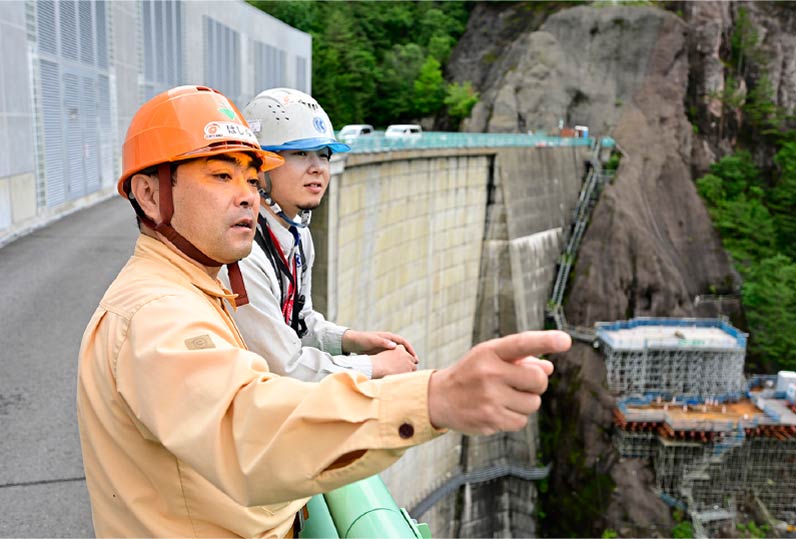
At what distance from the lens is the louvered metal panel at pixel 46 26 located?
1087 centimetres

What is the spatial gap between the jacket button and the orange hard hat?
3.42 ft

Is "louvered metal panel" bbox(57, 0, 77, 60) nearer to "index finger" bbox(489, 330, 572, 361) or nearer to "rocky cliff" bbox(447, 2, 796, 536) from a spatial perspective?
"index finger" bbox(489, 330, 572, 361)

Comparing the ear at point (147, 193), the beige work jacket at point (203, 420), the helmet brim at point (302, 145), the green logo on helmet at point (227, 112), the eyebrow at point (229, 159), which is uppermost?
the green logo on helmet at point (227, 112)

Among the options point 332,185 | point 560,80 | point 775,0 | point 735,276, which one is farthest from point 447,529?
point 775,0

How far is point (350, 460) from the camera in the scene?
1433 mm

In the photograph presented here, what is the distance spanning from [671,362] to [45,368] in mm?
22976

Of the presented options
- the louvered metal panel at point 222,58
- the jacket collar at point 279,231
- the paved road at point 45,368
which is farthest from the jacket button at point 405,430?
the louvered metal panel at point 222,58

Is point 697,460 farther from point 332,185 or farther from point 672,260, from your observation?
point 332,185

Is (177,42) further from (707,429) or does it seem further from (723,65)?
(723,65)

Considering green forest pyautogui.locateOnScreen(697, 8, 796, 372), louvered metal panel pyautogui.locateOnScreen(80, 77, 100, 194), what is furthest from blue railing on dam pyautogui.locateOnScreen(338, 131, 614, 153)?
green forest pyautogui.locateOnScreen(697, 8, 796, 372)

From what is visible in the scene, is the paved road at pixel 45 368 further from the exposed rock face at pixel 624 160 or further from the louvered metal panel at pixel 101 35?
the exposed rock face at pixel 624 160

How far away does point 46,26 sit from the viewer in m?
11.2

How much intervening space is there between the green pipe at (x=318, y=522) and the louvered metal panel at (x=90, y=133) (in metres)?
12.9

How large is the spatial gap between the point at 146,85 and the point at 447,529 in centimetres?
1491
